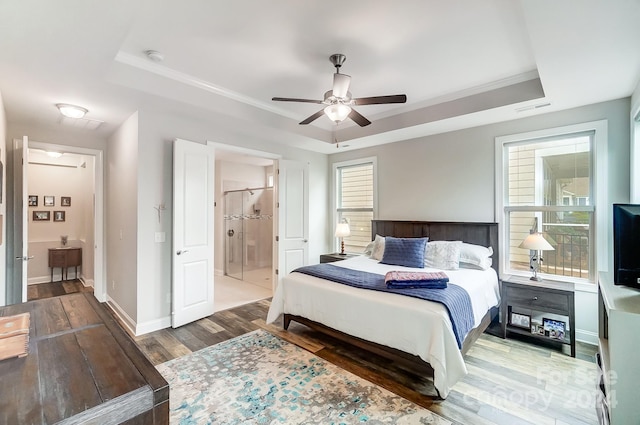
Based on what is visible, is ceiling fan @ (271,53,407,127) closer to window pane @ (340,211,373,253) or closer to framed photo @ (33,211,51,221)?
window pane @ (340,211,373,253)

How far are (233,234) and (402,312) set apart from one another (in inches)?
188

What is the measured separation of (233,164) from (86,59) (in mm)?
4253

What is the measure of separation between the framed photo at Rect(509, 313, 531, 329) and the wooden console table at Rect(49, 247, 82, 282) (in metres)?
7.27

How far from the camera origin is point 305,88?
3383 mm

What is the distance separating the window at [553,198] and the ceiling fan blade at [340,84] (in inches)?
92.0

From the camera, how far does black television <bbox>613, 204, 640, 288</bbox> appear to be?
206 cm

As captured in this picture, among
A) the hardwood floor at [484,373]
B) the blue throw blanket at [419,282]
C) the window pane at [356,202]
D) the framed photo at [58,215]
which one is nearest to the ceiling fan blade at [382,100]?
the blue throw blanket at [419,282]

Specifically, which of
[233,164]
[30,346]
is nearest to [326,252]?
[233,164]

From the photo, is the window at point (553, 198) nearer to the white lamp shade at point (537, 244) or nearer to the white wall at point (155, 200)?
the white lamp shade at point (537, 244)

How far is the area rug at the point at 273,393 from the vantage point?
1.99 m

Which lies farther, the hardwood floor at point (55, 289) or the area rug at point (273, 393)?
the hardwood floor at point (55, 289)

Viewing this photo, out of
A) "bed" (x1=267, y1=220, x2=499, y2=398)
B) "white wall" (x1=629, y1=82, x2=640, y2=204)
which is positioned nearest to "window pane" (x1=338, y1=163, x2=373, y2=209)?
"bed" (x1=267, y1=220, x2=499, y2=398)

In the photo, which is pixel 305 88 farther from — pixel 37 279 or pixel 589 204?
pixel 37 279

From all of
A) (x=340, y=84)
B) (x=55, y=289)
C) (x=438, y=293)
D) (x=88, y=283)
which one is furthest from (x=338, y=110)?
(x=55, y=289)
